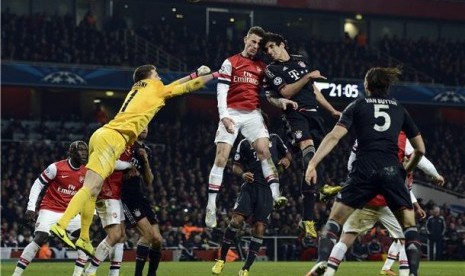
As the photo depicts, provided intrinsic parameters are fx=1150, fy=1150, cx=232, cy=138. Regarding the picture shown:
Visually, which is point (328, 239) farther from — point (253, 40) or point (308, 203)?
point (253, 40)

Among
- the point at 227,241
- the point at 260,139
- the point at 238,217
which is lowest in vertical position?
the point at 227,241

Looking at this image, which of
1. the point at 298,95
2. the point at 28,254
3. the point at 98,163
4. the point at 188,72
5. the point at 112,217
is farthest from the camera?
the point at 188,72

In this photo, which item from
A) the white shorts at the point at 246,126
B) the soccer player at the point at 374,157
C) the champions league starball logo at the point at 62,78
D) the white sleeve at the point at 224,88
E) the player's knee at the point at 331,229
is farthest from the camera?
the champions league starball logo at the point at 62,78

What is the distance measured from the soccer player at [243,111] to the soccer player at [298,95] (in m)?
0.29

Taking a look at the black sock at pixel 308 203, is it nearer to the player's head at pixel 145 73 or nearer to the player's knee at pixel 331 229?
the player's head at pixel 145 73

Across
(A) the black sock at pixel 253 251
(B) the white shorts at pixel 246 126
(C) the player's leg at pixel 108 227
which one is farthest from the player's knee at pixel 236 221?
(C) the player's leg at pixel 108 227

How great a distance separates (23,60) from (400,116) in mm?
31191

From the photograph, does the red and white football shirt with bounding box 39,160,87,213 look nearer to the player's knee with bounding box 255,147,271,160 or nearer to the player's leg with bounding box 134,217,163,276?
the player's leg with bounding box 134,217,163,276

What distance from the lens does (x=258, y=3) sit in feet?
172

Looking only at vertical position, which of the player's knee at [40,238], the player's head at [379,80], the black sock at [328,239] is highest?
the player's head at [379,80]

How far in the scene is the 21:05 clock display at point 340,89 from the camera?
151 ft

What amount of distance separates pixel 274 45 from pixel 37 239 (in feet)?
15.2

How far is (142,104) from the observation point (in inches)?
626

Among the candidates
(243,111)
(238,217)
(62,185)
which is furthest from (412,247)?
(62,185)
